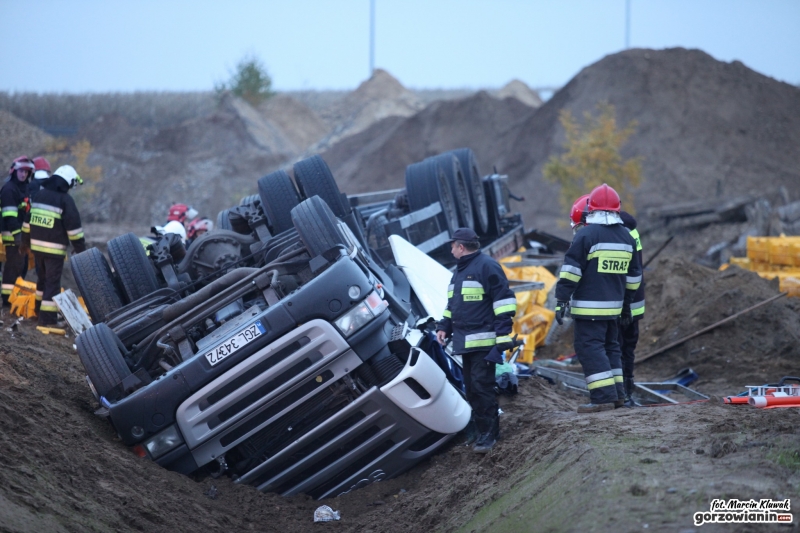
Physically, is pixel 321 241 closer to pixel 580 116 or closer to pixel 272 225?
pixel 272 225

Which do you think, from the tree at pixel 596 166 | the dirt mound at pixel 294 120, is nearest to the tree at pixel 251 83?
the dirt mound at pixel 294 120

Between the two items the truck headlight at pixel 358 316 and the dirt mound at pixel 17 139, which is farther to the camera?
the dirt mound at pixel 17 139

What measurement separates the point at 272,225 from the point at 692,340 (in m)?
5.08

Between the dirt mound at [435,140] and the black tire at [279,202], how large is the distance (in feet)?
73.4

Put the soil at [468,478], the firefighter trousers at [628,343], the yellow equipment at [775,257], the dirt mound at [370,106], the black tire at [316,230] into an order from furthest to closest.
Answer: the dirt mound at [370,106] < the yellow equipment at [775,257] < the firefighter trousers at [628,343] < the black tire at [316,230] < the soil at [468,478]

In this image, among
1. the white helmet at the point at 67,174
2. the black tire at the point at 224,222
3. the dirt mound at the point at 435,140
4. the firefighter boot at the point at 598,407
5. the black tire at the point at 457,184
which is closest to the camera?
the firefighter boot at the point at 598,407

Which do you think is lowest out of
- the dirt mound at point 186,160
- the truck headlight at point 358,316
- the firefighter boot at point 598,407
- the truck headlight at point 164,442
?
the dirt mound at point 186,160

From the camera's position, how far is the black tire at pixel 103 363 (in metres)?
5.28

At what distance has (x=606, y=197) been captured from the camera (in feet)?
20.7

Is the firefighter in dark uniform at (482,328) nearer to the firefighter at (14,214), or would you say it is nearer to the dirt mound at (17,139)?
the firefighter at (14,214)

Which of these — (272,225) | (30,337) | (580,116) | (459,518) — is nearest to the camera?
(459,518)

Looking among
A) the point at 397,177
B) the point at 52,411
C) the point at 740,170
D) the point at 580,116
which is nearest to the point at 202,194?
the point at 397,177

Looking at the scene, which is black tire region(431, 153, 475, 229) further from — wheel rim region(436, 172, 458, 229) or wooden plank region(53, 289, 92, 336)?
wooden plank region(53, 289, 92, 336)

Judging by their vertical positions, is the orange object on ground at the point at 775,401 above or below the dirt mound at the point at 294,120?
above
